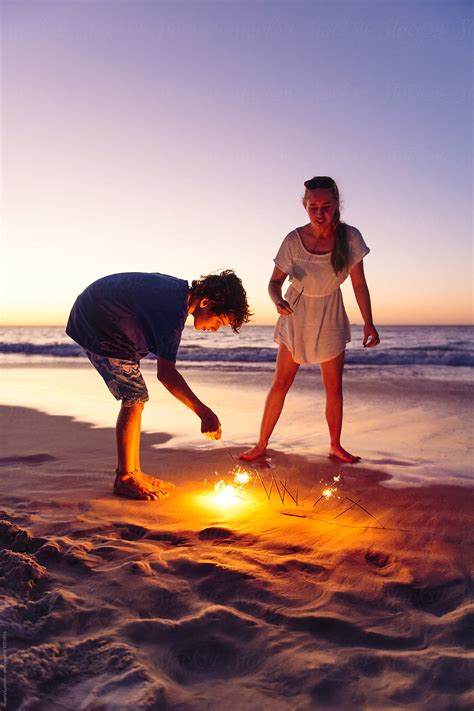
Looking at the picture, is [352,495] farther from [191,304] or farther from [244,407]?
[244,407]

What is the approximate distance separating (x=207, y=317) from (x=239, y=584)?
5.28ft

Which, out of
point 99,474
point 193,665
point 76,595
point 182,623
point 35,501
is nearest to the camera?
point 193,665

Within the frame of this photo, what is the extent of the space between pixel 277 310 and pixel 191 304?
119 centimetres

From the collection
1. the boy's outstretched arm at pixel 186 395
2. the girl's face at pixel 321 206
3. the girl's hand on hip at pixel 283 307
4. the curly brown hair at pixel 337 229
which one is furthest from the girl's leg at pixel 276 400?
the boy's outstretched arm at pixel 186 395

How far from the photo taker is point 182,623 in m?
2.00

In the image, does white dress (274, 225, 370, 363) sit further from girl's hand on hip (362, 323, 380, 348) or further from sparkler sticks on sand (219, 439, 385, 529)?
sparkler sticks on sand (219, 439, 385, 529)

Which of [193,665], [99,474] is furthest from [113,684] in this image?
[99,474]

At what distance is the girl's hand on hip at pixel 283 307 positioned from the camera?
4.49m

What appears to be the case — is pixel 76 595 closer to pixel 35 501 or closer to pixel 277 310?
pixel 35 501

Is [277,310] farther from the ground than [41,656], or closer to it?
farther from the ground

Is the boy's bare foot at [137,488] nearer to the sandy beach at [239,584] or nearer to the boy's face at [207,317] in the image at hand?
the sandy beach at [239,584]

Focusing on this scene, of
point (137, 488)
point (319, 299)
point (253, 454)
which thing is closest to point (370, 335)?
point (319, 299)

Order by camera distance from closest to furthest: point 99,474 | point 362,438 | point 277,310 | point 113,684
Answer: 1. point 113,684
2. point 99,474
3. point 277,310
4. point 362,438

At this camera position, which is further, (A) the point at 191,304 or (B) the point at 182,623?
(A) the point at 191,304
